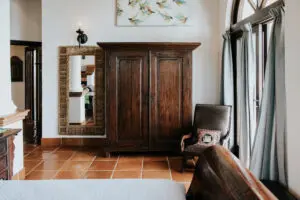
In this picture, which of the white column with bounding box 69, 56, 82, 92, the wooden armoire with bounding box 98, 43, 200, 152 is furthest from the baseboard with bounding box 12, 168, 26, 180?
the white column with bounding box 69, 56, 82, 92

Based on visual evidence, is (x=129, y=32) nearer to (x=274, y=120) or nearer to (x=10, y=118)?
(x=10, y=118)

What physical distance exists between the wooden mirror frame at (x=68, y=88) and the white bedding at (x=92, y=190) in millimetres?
3283

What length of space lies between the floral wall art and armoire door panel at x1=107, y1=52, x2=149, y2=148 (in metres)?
0.92

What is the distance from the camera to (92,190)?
1.44 meters

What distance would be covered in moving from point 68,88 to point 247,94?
3193 mm

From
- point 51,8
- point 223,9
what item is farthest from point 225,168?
point 51,8

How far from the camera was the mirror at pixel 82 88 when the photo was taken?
479 cm

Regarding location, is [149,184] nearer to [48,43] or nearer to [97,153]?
[97,153]

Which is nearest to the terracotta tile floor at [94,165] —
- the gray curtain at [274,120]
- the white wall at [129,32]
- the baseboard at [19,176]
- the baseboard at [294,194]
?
the baseboard at [19,176]

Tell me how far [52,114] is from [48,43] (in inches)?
52.6

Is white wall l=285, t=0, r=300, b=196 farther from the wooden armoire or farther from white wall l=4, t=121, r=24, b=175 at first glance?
white wall l=4, t=121, r=24, b=175

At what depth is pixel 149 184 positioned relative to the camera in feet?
4.98

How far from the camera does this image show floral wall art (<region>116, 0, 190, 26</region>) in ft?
15.3

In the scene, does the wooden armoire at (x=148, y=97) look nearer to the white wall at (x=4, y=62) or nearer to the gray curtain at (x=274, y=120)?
the white wall at (x=4, y=62)
